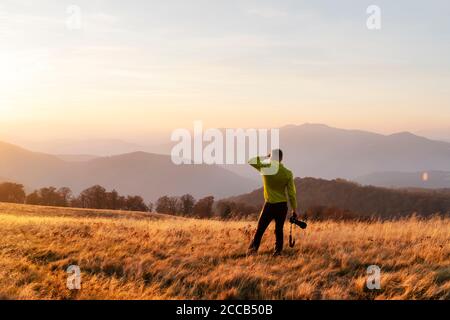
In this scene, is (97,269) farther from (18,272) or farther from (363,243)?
(363,243)

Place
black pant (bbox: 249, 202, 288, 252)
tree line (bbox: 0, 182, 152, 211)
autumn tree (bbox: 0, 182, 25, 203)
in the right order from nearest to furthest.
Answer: black pant (bbox: 249, 202, 288, 252) < autumn tree (bbox: 0, 182, 25, 203) < tree line (bbox: 0, 182, 152, 211)

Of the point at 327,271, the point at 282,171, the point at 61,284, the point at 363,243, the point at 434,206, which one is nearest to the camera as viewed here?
the point at 61,284

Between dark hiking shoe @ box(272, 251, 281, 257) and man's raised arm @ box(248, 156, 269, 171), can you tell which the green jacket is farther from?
dark hiking shoe @ box(272, 251, 281, 257)

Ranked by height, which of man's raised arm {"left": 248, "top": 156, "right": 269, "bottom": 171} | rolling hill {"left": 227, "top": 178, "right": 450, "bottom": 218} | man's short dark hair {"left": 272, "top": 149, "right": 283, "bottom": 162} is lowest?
rolling hill {"left": 227, "top": 178, "right": 450, "bottom": 218}

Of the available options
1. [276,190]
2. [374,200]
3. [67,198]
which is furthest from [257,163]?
[374,200]

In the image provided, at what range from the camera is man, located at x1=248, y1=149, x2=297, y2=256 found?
11.0 metres

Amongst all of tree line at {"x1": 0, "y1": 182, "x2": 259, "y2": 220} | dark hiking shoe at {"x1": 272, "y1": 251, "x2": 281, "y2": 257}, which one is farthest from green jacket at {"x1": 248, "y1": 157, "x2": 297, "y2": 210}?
tree line at {"x1": 0, "y1": 182, "x2": 259, "y2": 220}

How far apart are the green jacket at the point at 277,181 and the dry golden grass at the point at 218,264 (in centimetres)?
143

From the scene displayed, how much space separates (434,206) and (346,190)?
1542 inches

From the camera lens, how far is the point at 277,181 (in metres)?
11.1

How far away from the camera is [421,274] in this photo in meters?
8.84

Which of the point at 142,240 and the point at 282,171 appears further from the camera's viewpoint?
the point at 142,240
